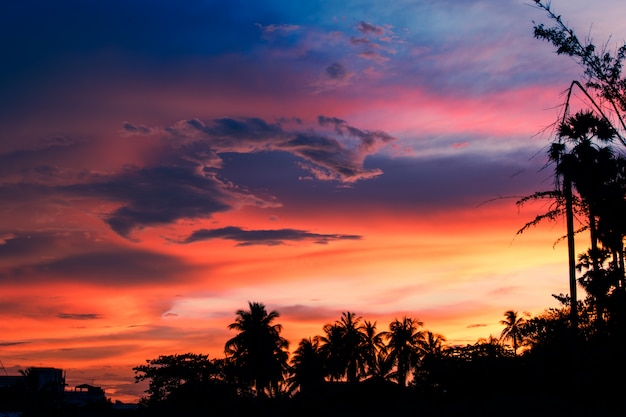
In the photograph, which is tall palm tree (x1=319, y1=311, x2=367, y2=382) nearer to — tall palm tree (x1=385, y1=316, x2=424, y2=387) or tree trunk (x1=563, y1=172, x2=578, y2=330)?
tall palm tree (x1=385, y1=316, x2=424, y2=387)

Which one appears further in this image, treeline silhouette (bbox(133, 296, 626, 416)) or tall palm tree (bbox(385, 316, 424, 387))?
tall palm tree (bbox(385, 316, 424, 387))

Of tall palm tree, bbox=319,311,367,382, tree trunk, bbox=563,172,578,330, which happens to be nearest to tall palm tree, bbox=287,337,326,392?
tall palm tree, bbox=319,311,367,382

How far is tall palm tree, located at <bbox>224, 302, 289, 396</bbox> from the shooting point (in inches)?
2773

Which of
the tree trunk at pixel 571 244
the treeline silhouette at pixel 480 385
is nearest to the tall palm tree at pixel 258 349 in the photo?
the treeline silhouette at pixel 480 385

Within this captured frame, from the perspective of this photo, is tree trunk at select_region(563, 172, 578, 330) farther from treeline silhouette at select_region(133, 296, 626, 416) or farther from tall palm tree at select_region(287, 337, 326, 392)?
tall palm tree at select_region(287, 337, 326, 392)

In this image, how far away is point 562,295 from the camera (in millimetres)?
32500

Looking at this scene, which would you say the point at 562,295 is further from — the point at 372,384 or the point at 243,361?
the point at 243,361

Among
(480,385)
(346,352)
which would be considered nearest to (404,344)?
(346,352)

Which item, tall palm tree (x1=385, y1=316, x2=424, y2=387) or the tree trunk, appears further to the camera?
tall palm tree (x1=385, y1=316, x2=424, y2=387)

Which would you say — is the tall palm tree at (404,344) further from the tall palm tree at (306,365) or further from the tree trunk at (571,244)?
the tree trunk at (571,244)

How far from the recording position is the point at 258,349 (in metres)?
71.3

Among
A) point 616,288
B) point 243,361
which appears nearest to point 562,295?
point 616,288

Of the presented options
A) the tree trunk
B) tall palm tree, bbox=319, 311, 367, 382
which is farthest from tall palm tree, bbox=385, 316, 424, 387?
the tree trunk

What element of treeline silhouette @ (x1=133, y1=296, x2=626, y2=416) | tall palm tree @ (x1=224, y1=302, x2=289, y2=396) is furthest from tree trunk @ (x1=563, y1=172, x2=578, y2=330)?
tall palm tree @ (x1=224, y1=302, x2=289, y2=396)
